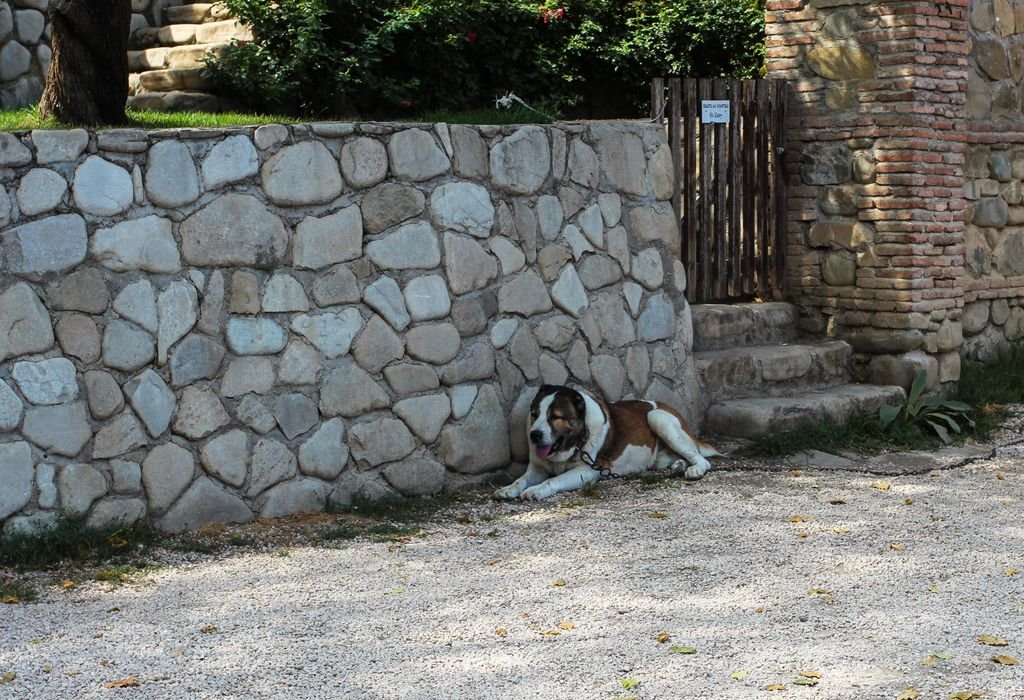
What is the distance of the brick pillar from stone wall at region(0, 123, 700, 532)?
6.18 ft

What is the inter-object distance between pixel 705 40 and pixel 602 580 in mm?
7897

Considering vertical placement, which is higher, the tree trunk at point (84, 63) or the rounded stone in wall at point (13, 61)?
the rounded stone in wall at point (13, 61)

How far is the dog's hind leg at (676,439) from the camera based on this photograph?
7.35 metres

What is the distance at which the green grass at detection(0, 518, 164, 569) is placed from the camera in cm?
559

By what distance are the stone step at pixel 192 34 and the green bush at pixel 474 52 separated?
9.2 inches

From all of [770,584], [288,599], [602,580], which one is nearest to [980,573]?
[770,584]

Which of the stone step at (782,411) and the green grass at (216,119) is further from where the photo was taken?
the stone step at (782,411)

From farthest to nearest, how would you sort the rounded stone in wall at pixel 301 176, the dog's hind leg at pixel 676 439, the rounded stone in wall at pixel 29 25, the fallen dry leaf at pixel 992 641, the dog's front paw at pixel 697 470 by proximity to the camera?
the rounded stone in wall at pixel 29 25
the dog's hind leg at pixel 676 439
the dog's front paw at pixel 697 470
the rounded stone in wall at pixel 301 176
the fallen dry leaf at pixel 992 641

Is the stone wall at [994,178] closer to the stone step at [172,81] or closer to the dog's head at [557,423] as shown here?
the dog's head at [557,423]

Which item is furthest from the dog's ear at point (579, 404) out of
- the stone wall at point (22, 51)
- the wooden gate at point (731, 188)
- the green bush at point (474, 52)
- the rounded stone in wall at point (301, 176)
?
the stone wall at point (22, 51)

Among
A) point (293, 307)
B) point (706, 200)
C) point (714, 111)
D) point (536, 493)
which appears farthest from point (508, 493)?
point (714, 111)

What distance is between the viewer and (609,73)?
12156 mm

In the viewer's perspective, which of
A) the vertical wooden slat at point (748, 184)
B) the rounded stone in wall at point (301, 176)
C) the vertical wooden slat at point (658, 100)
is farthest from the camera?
the vertical wooden slat at point (748, 184)

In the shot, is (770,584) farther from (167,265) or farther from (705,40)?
(705,40)
